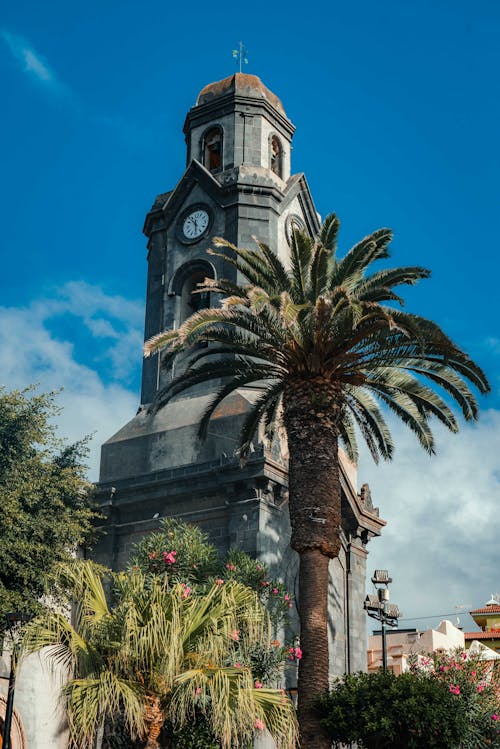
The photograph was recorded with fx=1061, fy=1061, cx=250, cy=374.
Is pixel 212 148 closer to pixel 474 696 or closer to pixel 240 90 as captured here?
pixel 240 90

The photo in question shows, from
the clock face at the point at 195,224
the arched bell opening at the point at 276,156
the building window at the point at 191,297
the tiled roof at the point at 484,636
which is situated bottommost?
the tiled roof at the point at 484,636

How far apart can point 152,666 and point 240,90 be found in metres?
23.3

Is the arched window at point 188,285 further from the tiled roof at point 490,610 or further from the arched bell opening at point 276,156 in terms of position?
the tiled roof at point 490,610

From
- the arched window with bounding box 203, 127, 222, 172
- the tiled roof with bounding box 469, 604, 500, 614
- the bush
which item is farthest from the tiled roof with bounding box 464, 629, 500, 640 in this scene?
the bush

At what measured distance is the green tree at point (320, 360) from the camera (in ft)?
68.7

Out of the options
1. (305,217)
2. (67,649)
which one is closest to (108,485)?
(305,217)

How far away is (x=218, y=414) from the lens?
30.4 metres

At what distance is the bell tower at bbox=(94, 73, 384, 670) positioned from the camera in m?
28.5

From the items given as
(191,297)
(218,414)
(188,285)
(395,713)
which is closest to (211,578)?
(395,713)

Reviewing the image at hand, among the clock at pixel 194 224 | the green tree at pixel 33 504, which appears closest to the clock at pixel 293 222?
the clock at pixel 194 224

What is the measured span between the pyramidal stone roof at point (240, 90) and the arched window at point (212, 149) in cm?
114

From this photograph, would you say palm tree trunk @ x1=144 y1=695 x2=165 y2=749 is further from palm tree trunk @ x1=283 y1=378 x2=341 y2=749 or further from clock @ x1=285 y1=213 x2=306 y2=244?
clock @ x1=285 y1=213 x2=306 y2=244

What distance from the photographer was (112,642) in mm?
17297

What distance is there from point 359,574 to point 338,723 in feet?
43.6
